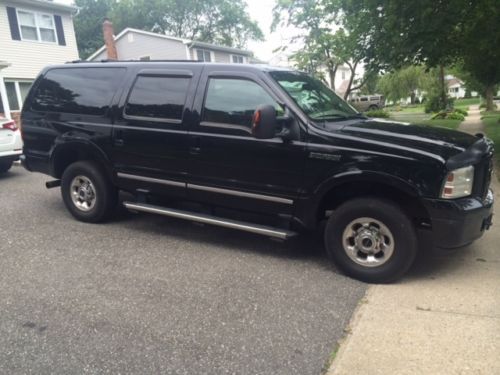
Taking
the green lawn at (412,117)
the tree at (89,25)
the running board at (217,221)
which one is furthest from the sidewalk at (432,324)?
the tree at (89,25)

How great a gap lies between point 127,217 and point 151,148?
152 centimetres

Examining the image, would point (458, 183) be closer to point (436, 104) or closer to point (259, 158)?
point (259, 158)

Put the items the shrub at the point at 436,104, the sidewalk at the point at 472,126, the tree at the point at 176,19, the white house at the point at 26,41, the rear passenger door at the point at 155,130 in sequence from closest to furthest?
the rear passenger door at the point at 155,130 → the sidewalk at the point at 472,126 → the white house at the point at 26,41 → the shrub at the point at 436,104 → the tree at the point at 176,19

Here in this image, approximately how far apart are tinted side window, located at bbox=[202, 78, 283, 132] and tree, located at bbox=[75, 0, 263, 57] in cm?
4220

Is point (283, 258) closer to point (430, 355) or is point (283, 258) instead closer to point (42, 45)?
point (430, 355)

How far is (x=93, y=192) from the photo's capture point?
5.62m

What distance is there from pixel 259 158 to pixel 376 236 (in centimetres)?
132

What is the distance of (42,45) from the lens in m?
19.4

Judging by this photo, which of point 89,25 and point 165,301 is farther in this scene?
point 89,25

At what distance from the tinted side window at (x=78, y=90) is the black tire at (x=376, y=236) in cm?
310

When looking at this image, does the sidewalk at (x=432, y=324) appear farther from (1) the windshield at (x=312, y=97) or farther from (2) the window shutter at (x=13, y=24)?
(2) the window shutter at (x=13, y=24)

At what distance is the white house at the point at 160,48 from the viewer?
2623 centimetres

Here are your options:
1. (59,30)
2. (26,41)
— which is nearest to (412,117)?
(59,30)

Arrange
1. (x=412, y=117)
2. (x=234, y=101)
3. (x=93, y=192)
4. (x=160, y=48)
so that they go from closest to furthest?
(x=234, y=101)
(x=93, y=192)
(x=160, y=48)
(x=412, y=117)
